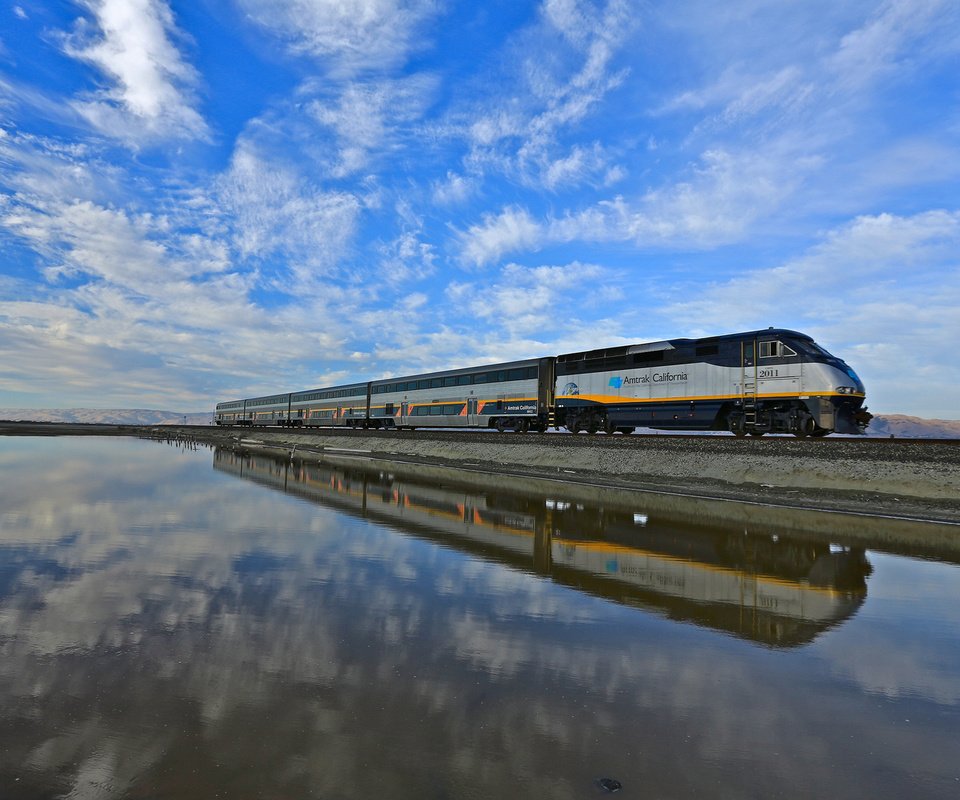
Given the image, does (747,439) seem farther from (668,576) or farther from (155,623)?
(155,623)

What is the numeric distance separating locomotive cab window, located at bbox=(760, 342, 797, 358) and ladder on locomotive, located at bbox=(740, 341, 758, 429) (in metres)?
0.35

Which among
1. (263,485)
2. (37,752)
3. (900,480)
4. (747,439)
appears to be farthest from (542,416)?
(37,752)

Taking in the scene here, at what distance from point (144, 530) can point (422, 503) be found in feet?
32.2

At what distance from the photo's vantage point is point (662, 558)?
12430mm

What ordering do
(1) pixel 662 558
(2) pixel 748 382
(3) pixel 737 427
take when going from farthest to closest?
1. (3) pixel 737 427
2. (2) pixel 748 382
3. (1) pixel 662 558

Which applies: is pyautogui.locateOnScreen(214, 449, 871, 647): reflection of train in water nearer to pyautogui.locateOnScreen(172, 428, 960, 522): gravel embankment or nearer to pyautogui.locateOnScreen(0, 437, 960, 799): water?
pyautogui.locateOnScreen(0, 437, 960, 799): water

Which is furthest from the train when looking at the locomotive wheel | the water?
the water

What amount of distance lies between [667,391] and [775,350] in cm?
578

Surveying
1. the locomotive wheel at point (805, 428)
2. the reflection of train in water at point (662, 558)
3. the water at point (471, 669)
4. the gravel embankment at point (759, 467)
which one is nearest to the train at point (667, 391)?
the locomotive wheel at point (805, 428)

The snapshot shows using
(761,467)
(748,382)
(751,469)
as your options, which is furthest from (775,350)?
(751,469)

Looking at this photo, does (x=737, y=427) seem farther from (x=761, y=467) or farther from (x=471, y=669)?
(x=471, y=669)

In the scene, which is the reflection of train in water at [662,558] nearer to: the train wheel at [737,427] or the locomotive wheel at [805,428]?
the train wheel at [737,427]

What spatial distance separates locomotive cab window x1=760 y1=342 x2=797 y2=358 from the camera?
23.1 meters

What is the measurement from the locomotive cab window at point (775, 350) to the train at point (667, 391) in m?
0.04
